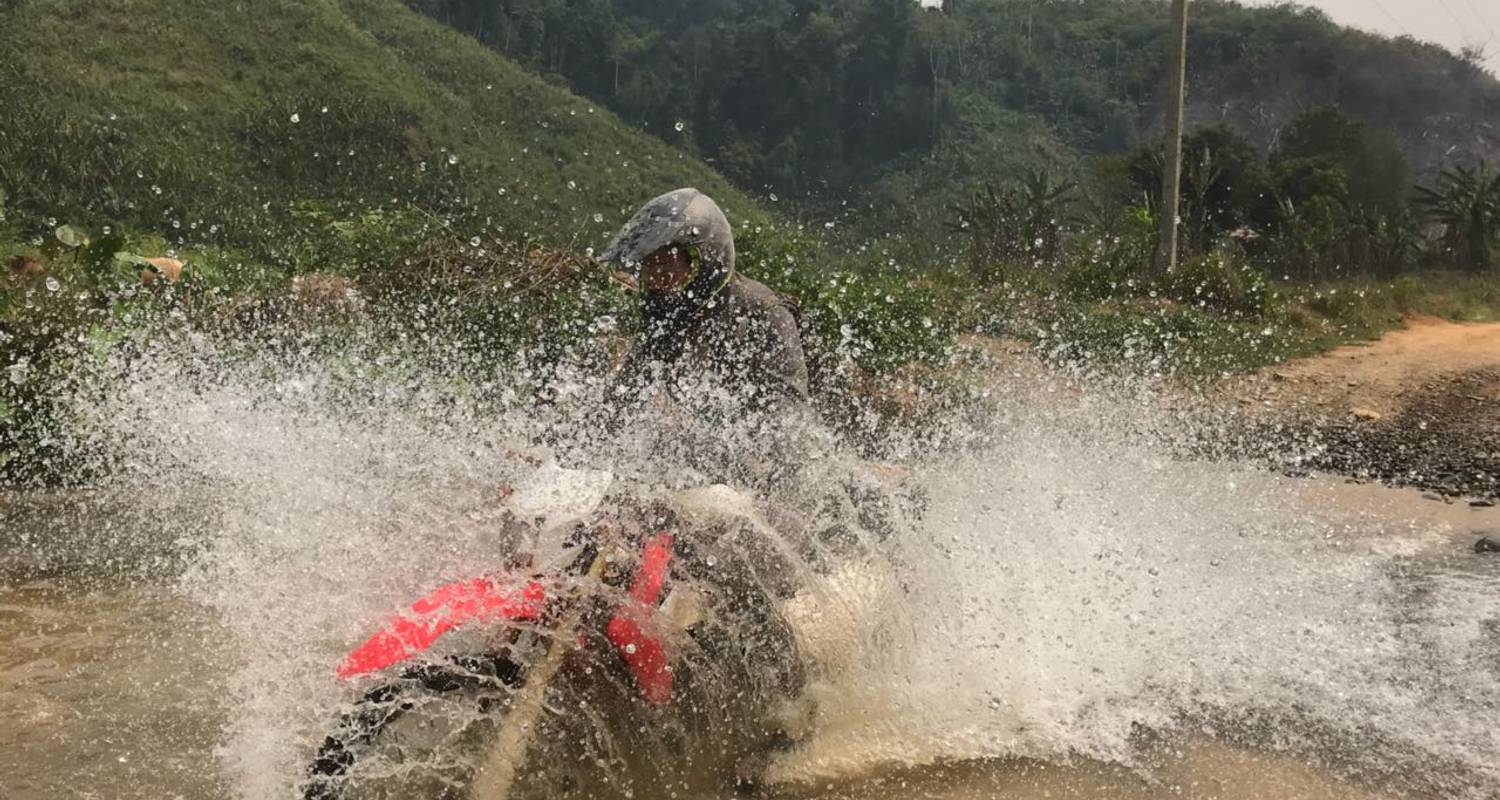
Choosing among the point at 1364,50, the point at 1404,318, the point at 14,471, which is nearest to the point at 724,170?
the point at 1364,50

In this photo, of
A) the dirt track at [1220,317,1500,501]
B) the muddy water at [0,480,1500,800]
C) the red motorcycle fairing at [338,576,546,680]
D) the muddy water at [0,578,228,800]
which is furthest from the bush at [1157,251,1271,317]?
the red motorcycle fairing at [338,576,546,680]

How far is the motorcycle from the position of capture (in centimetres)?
308

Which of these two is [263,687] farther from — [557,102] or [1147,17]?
[1147,17]

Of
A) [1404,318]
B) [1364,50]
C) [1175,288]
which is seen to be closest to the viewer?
[1175,288]

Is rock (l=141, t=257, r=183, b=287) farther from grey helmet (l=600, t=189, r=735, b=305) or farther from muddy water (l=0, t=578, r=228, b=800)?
grey helmet (l=600, t=189, r=735, b=305)

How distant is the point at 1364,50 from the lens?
57281 millimetres

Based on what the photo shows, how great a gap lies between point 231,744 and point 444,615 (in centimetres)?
127

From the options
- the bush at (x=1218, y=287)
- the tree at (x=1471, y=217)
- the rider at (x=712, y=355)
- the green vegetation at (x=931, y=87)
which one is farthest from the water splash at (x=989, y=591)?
the green vegetation at (x=931, y=87)

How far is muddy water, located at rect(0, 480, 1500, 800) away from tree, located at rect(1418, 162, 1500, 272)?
2734cm

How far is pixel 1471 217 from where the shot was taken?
2806 cm

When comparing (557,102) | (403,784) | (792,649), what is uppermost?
(557,102)

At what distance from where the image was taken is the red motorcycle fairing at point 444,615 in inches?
117

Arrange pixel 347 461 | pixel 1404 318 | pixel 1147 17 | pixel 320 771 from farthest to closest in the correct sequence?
pixel 1147 17
pixel 1404 318
pixel 347 461
pixel 320 771

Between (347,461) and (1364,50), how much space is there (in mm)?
63840
